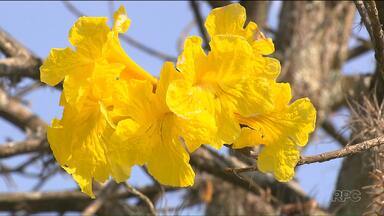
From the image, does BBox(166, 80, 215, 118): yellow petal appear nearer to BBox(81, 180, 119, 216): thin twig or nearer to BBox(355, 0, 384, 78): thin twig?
BBox(355, 0, 384, 78): thin twig

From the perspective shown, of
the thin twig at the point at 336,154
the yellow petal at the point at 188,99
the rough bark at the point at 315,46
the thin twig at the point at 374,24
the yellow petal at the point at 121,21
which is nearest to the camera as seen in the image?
the yellow petal at the point at 188,99

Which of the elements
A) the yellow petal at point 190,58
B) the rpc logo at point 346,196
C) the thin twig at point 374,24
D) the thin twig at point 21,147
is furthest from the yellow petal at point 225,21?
the thin twig at point 21,147

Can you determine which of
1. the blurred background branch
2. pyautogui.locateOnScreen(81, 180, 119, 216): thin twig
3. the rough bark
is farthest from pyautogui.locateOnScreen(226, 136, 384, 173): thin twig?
the rough bark

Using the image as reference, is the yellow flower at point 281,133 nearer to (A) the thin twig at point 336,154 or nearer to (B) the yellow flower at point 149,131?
(A) the thin twig at point 336,154

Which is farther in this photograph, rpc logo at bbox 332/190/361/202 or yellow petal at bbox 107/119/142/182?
rpc logo at bbox 332/190/361/202

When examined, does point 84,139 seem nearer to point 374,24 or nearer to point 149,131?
point 149,131

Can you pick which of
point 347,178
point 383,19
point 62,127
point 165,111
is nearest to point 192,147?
point 165,111

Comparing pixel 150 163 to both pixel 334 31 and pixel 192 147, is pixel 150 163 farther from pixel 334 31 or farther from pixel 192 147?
pixel 334 31
